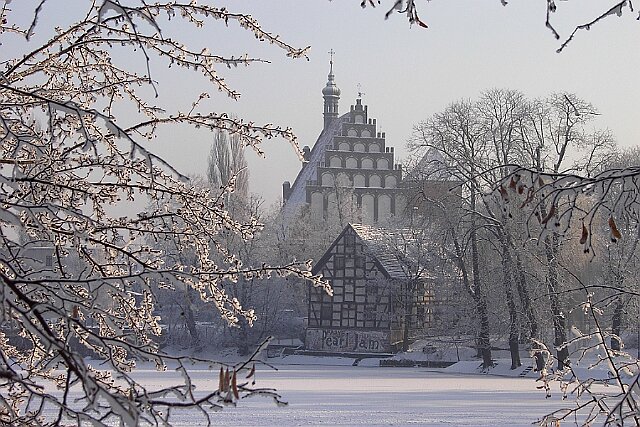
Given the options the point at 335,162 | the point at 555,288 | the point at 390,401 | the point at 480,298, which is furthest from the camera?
the point at 335,162

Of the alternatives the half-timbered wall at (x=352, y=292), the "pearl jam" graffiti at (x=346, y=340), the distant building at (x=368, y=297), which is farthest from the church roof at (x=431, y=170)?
the "pearl jam" graffiti at (x=346, y=340)

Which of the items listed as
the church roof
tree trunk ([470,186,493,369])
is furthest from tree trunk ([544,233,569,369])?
the church roof

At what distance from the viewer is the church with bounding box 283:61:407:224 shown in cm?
4747

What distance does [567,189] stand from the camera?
2721 millimetres

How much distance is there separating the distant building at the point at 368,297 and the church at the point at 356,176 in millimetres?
11399

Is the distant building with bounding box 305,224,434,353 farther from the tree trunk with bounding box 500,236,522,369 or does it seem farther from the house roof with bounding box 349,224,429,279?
the tree trunk with bounding box 500,236,522,369

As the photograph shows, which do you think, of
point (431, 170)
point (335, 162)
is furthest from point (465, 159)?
point (335, 162)

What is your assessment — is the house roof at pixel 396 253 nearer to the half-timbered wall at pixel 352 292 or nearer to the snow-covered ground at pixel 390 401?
the half-timbered wall at pixel 352 292

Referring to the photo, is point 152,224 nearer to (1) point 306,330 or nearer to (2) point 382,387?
(2) point 382,387

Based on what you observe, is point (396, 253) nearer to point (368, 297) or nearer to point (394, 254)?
point (394, 254)

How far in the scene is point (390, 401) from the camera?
18703 mm

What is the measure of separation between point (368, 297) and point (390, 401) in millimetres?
15969

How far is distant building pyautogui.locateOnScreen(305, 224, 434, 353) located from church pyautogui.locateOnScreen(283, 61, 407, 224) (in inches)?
449

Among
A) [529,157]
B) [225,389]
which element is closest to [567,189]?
[225,389]
